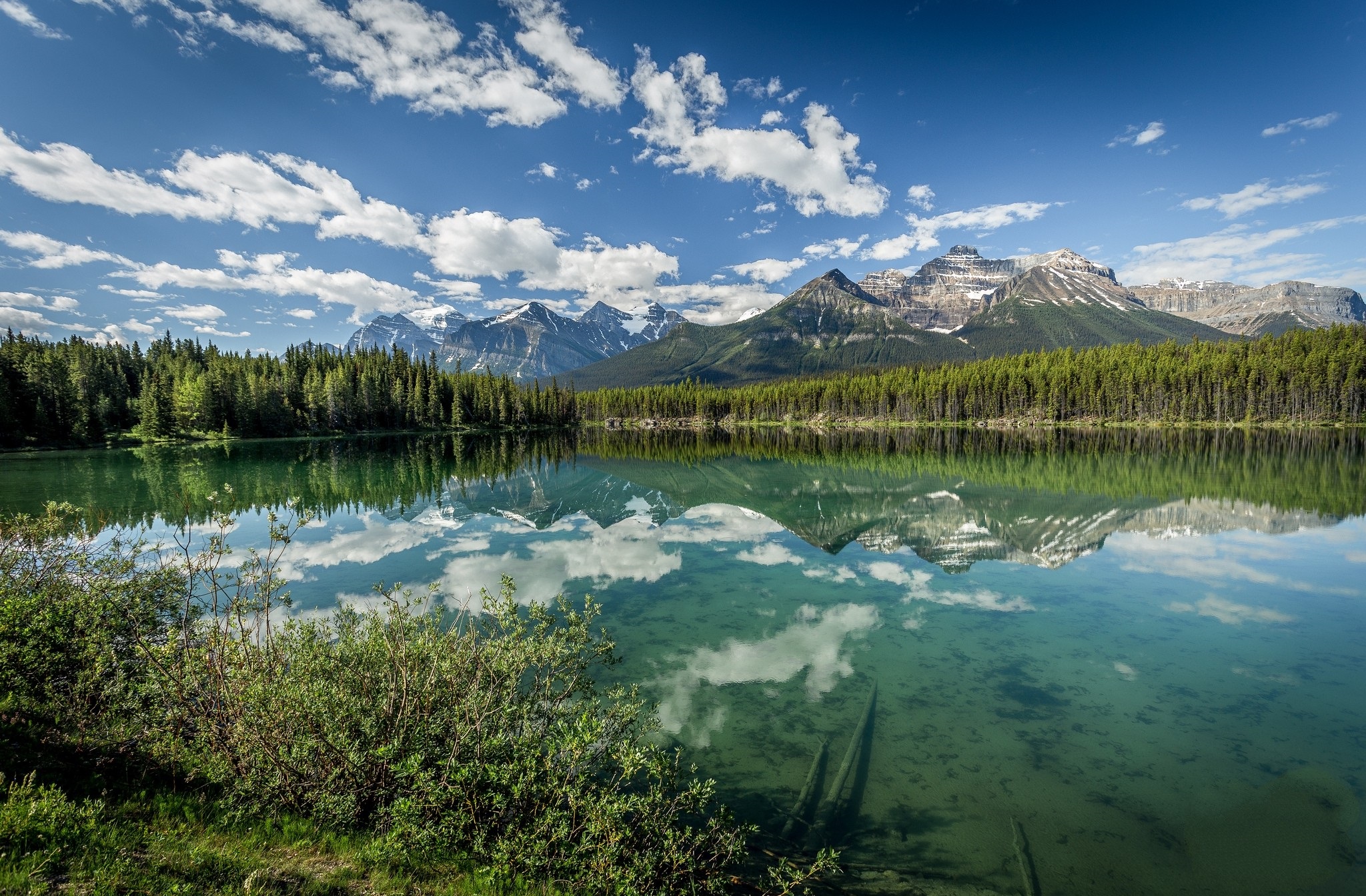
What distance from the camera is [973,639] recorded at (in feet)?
59.4

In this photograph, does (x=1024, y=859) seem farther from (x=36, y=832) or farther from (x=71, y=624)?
(x=71, y=624)

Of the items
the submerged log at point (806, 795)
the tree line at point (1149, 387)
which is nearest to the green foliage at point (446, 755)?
the submerged log at point (806, 795)

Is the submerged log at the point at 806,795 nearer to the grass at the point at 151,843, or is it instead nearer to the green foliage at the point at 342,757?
the green foliage at the point at 342,757

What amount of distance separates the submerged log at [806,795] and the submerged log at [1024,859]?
346 cm

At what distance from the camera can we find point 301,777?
27.1 feet

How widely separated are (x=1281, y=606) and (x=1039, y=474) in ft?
127

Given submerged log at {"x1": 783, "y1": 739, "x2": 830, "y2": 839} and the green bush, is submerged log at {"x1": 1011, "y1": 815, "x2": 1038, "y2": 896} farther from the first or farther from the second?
the green bush

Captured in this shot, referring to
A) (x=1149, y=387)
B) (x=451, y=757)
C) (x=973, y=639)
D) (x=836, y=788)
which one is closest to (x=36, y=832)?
(x=451, y=757)

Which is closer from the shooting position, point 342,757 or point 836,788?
point 342,757

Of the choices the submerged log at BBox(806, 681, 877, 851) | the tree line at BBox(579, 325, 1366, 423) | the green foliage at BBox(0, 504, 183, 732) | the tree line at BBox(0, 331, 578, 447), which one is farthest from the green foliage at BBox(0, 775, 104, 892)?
the tree line at BBox(579, 325, 1366, 423)

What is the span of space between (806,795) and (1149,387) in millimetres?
171795

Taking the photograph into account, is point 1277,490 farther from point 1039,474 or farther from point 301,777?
point 301,777

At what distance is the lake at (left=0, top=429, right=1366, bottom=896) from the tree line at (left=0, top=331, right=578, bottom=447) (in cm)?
5941

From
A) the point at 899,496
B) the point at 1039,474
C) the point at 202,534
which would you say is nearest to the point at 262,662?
the point at 202,534
